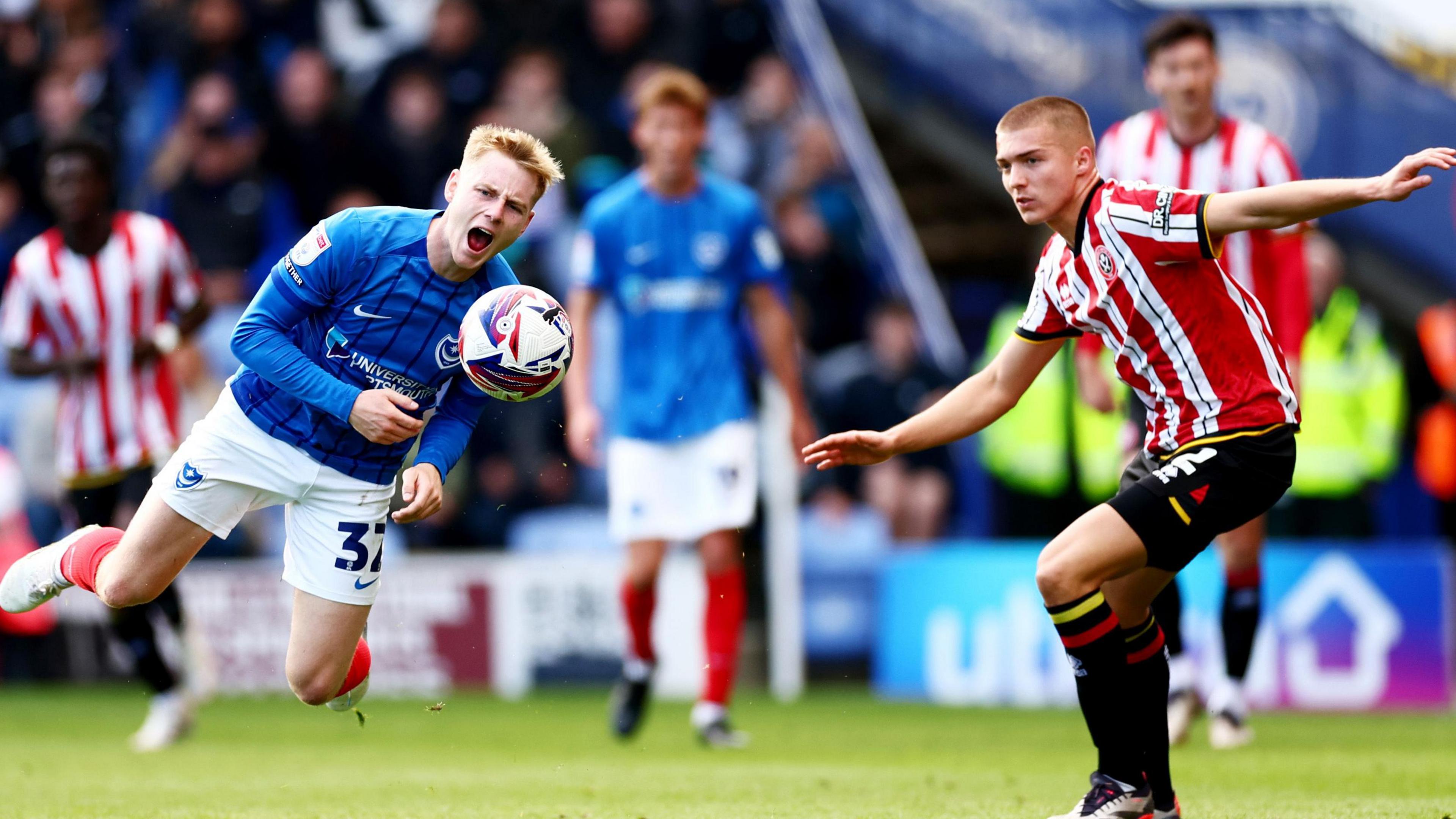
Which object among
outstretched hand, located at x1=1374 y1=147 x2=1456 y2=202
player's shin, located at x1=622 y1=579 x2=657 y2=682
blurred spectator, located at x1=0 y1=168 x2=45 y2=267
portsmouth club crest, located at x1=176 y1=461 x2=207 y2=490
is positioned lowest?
player's shin, located at x1=622 y1=579 x2=657 y2=682

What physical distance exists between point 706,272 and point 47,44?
7.10m

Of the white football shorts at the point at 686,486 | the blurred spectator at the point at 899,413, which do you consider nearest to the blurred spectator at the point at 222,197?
the blurred spectator at the point at 899,413

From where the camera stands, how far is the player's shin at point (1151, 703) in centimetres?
441

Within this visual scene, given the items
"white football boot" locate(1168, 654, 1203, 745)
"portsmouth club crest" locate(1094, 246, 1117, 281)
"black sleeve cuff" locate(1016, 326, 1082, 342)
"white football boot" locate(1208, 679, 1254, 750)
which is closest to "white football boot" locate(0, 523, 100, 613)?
"black sleeve cuff" locate(1016, 326, 1082, 342)

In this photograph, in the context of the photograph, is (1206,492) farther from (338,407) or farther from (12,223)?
(12,223)

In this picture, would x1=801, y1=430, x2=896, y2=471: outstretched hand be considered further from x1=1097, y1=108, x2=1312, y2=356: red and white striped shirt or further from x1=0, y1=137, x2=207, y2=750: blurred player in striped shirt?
x1=0, y1=137, x2=207, y2=750: blurred player in striped shirt

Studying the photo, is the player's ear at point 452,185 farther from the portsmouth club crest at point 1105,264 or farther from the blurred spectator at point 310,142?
the blurred spectator at point 310,142

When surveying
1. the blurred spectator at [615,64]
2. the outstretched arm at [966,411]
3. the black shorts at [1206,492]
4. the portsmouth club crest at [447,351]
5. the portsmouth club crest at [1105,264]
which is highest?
the blurred spectator at [615,64]

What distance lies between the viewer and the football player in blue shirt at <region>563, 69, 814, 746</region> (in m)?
7.39

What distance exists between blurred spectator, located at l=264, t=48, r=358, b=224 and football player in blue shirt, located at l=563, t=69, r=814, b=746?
15.1ft

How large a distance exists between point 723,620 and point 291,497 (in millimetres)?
2660

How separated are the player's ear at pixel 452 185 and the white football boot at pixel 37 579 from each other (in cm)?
159

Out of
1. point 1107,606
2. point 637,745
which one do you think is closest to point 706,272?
point 637,745

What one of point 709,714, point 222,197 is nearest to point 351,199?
point 222,197
